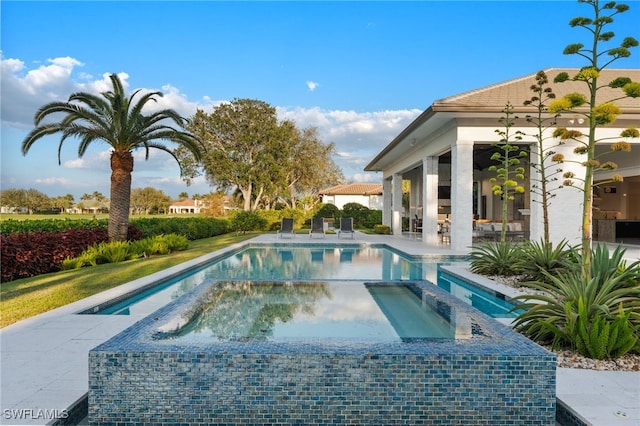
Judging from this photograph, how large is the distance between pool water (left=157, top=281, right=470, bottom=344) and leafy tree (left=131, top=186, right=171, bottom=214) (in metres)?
81.0

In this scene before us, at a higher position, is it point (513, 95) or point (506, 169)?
point (513, 95)

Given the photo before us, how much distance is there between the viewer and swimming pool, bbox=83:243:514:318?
681cm

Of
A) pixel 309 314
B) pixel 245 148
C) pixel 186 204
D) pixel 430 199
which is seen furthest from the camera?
pixel 186 204

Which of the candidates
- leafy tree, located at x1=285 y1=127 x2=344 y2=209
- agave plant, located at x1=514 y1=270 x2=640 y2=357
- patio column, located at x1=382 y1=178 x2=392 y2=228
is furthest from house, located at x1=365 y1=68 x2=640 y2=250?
leafy tree, located at x1=285 y1=127 x2=344 y2=209

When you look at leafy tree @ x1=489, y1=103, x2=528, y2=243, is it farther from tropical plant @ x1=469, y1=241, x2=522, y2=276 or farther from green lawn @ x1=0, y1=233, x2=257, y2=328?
green lawn @ x1=0, y1=233, x2=257, y2=328

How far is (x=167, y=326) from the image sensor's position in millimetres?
3891

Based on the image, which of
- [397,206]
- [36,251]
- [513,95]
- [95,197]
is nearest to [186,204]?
[95,197]

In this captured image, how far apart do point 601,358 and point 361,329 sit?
232 centimetres

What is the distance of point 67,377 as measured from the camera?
3480 millimetres

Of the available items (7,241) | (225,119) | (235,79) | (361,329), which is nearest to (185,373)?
(361,329)

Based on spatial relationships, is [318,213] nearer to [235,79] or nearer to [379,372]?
[235,79]

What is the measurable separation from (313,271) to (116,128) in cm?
846

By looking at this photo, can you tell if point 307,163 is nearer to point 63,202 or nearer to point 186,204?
point 63,202

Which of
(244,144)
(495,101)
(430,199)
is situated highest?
(244,144)
